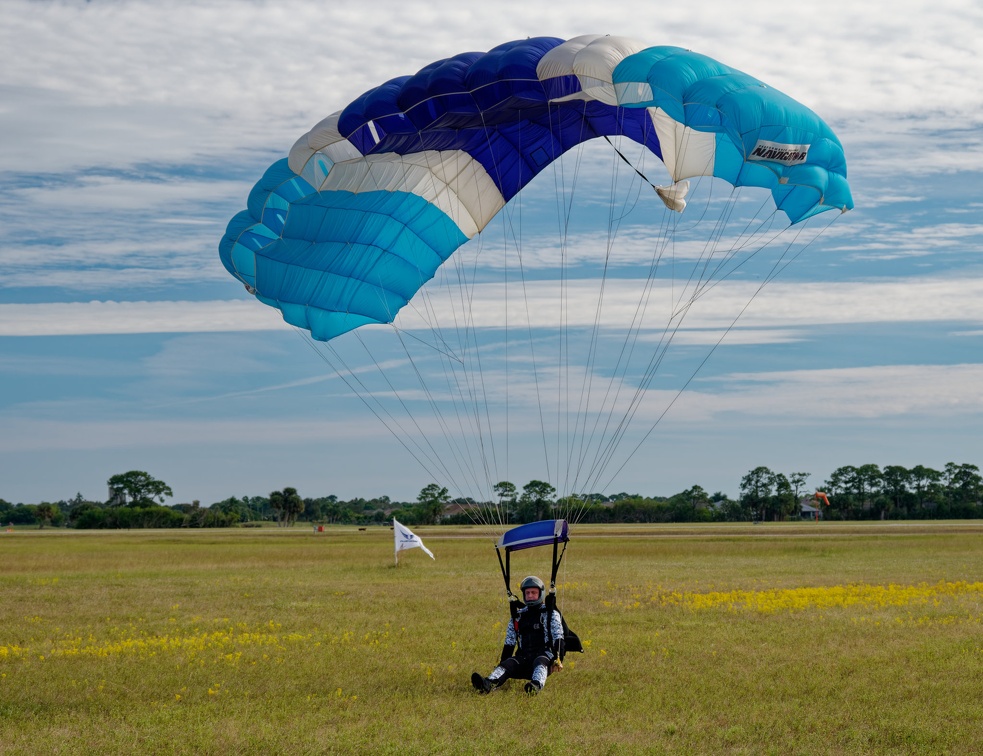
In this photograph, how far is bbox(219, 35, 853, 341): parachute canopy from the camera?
11789mm

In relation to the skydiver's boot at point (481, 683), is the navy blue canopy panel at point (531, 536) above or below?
above

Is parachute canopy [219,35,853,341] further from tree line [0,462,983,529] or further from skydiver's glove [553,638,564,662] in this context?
tree line [0,462,983,529]

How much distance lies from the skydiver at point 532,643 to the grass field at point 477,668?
0.23m

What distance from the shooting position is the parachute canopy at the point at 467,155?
11789mm

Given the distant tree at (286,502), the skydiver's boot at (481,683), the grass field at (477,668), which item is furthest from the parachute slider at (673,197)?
the distant tree at (286,502)

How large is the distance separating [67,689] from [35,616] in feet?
23.6

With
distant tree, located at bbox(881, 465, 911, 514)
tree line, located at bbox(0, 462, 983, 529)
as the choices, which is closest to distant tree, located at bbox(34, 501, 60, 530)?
tree line, located at bbox(0, 462, 983, 529)

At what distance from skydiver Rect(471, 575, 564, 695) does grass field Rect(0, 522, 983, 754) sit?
0.23 meters

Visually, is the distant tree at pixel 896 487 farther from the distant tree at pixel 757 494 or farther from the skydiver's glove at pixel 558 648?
the skydiver's glove at pixel 558 648

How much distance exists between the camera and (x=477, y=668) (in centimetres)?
1212

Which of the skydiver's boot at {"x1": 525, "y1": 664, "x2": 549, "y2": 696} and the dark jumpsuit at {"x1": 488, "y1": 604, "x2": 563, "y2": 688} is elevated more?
the dark jumpsuit at {"x1": 488, "y1": 604, "x2": 563, "y2": 688}

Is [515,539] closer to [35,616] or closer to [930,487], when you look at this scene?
[35,616]

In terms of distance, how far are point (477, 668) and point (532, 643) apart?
43.6 inches

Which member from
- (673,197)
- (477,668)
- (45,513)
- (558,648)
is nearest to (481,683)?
(558,648)
